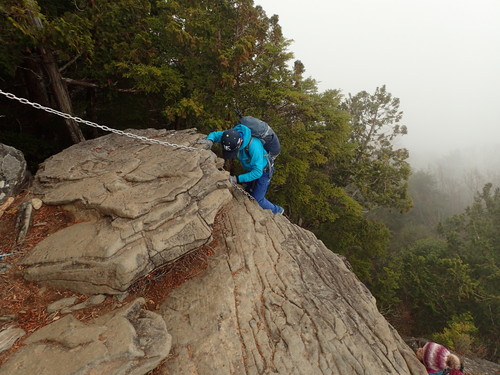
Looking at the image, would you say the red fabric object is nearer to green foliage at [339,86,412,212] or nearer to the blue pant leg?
the blue pant leg

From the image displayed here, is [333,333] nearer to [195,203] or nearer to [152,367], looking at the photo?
[152,367]

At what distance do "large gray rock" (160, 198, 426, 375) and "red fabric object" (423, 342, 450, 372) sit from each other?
1.95 feet

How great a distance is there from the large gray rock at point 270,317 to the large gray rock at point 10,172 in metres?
4.15

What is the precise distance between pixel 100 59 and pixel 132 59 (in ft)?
3.55

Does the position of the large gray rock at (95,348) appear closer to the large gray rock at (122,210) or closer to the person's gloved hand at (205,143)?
the large gray rock at (122,210)

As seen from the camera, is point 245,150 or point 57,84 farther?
point 57,84

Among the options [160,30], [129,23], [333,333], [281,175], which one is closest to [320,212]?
[281,175]

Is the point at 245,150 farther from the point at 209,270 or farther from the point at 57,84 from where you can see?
the point at 57,84

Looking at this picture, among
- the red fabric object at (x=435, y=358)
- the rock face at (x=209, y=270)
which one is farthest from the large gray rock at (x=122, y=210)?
the red fabric object at (x=435, y=358)

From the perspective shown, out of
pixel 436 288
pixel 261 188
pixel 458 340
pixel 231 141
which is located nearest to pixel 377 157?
pixel 436 288

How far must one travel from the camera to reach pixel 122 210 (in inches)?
180

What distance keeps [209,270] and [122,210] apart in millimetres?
1900

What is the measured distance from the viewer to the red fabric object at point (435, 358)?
547cm

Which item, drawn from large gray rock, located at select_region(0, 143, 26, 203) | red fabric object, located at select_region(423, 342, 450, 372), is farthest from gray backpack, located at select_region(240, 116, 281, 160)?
red fabric object, located at select_region(423, 342, 450, 372)
